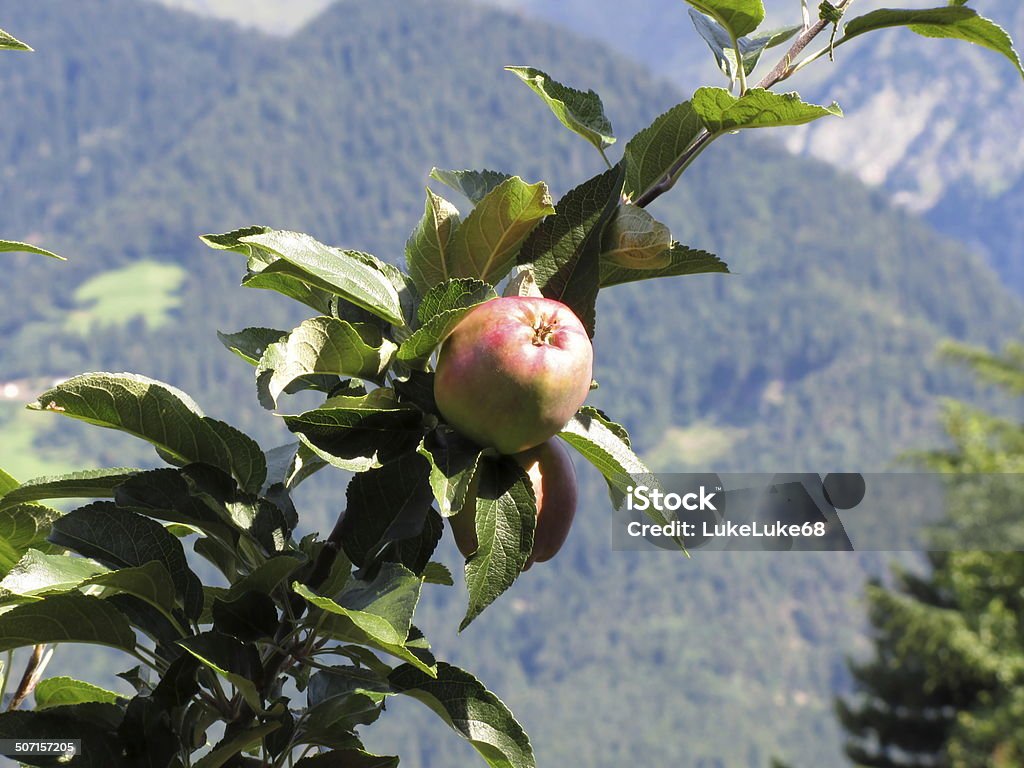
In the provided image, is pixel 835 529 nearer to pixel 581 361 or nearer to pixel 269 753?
pixel 581 361

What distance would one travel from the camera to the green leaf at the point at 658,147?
96 centimetres

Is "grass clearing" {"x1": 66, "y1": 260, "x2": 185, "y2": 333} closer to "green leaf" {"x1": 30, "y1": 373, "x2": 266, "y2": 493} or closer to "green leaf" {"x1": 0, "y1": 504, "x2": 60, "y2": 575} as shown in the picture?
"green leaf" {"x1": 0, "y1": 504, "x2": 60, "y2": 575}

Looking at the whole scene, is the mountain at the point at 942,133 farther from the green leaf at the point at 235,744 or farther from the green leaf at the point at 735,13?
the green leaf at the point at 235,744

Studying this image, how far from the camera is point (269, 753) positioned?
Result: 0.92 meters

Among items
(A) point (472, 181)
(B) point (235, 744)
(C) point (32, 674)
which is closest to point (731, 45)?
(A) point (472, 181)

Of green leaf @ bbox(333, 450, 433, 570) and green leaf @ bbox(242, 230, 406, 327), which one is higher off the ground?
green leaf @ bbox(242, 230, 406, 327)

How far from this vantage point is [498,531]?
838 millimetres

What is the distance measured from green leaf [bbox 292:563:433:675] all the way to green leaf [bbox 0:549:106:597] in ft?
0.53

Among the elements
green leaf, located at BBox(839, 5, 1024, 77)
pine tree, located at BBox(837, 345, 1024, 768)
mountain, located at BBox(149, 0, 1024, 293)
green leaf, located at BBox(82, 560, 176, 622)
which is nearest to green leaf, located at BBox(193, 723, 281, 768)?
green leaf, located at BBox(82, 560, 176, 622)

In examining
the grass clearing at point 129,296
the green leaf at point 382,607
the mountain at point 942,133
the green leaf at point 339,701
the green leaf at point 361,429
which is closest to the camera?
the green leaf at point 382,607

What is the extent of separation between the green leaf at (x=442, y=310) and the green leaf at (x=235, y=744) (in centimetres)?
29

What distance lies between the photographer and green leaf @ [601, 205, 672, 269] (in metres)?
0.90

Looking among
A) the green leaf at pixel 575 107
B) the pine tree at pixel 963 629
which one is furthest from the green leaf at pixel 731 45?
the pine tree at pixel 963 629

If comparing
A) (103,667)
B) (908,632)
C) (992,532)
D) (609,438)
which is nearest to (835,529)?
(609,438)
